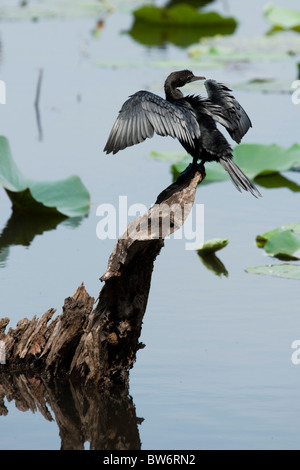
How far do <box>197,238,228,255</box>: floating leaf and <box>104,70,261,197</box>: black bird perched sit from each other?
166cm

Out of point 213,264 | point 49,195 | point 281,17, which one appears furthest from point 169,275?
point 281,17

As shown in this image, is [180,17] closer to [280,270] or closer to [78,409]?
[280,270]

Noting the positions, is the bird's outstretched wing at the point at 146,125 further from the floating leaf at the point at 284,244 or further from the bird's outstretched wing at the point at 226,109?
the floating leaf at the point at 284,244

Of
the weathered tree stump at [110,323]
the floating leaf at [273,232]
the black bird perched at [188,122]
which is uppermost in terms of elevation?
the floating leaf at [273,232]

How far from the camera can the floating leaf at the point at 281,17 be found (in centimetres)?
1609

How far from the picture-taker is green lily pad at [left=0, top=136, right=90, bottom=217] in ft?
28.3

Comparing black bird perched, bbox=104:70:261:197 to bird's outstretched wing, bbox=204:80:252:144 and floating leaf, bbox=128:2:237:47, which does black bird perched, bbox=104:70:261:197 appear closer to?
bird's outstretched wing, bbox=204:80:252:144

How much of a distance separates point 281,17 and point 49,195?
866cm

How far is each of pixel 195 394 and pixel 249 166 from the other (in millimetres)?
4336

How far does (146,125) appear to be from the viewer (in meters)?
5.72

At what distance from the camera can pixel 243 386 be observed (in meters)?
5.88

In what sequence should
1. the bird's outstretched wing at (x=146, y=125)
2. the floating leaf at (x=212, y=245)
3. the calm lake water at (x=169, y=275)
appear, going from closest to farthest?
the calm lake water at (x=169, y=275) → the bird's outstretched wing at (x=146, y=125) → the floating leaf at (x=212, y=245)

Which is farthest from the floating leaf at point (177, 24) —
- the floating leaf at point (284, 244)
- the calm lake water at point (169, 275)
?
the floating leaf at point (284, 244)

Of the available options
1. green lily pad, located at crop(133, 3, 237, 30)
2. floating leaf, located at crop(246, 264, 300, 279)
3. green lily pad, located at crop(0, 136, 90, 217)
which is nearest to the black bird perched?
floating leaf, located at crop(246, 264, 300, 279)
